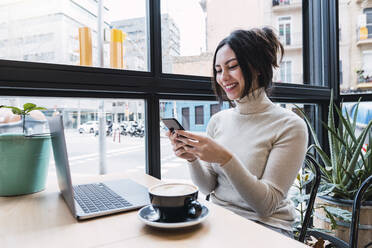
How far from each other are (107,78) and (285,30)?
1.52 m

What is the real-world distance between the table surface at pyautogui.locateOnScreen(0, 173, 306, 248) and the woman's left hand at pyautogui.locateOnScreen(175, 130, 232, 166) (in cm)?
18

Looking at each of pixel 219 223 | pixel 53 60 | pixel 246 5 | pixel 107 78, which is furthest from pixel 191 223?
pixel 246 5

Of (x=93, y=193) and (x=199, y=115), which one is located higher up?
(x=199, y=115)

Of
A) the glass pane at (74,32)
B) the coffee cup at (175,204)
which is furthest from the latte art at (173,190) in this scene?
the glass pane at (74,32)

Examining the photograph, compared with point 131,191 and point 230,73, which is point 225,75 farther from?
point 131,191

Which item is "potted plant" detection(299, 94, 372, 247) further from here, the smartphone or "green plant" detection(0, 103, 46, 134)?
"green plant" detection(0, 103, 46, 134)

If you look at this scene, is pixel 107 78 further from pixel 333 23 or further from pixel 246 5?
pixel 333 23

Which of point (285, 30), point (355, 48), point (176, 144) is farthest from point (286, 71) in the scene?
point (176, 144)

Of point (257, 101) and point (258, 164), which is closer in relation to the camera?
point (258, 164)

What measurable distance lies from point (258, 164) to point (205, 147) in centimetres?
30

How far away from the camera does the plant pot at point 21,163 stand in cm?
83

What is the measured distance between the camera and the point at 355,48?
80.2 inches

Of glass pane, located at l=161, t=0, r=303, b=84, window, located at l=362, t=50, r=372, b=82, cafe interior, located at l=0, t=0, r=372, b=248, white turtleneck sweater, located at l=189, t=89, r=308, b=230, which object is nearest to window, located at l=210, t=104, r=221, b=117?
cafe interior, located at l=0, t=0, r=372, b=248

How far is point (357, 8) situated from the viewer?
6.59 feet
